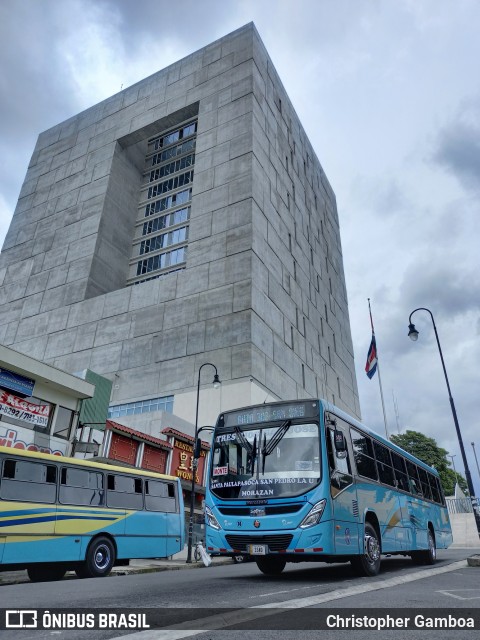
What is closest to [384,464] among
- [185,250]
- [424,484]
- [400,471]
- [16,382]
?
[400,471]

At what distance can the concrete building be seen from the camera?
147 feet

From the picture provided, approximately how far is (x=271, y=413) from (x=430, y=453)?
62.7m

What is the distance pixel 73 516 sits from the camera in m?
12.3

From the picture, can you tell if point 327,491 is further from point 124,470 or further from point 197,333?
point 197,333

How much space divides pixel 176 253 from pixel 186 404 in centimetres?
2220

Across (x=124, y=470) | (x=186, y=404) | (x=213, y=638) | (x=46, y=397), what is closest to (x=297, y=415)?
(x=213, y=638)

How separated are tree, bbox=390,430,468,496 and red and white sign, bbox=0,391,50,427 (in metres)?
54.4

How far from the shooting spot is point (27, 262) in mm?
62469

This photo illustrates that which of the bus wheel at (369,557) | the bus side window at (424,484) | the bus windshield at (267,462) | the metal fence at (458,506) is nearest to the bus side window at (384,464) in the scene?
the bus wheel at (369,557)

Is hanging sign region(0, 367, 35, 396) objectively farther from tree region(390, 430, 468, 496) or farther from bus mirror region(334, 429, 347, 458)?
tree region(390, 430, 468, 496)

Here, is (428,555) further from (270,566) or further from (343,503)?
(343,503)

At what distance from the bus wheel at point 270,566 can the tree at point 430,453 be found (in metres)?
58.4

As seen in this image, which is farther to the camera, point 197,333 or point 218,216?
point 218,216

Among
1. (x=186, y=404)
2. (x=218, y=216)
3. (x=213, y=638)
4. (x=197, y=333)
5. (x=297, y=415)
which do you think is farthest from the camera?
(x=218, y=216)
